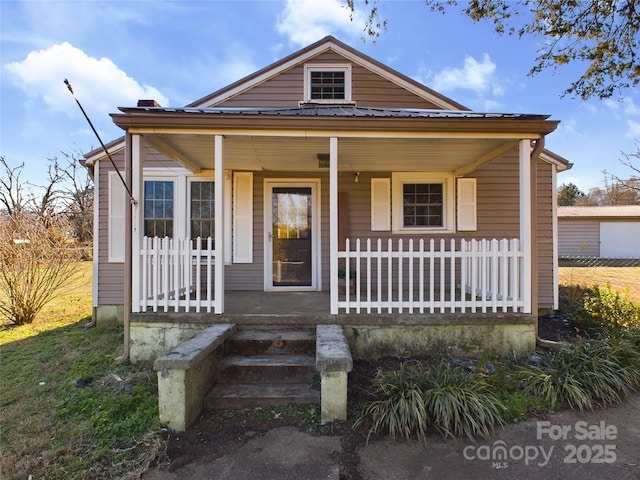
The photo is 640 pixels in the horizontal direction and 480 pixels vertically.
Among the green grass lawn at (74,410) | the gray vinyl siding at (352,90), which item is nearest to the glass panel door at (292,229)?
the gray vinyl siding at (352,90)

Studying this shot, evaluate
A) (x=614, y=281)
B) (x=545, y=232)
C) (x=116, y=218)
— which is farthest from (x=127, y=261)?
(x=614, y=281)

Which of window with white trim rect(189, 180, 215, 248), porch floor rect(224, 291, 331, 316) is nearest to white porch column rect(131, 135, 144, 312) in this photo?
porch floor rect(224, 291, 331, 316)

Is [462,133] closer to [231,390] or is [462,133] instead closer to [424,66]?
[231,390]

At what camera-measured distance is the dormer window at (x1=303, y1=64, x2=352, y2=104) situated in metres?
6.48

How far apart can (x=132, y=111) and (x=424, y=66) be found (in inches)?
277

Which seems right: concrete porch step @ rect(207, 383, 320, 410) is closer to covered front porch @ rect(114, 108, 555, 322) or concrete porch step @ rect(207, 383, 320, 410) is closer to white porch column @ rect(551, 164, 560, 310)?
covered front porch @ rect(114, 108, 555, 322)

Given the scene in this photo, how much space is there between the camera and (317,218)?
20.3 feet

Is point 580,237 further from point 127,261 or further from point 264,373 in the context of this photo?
point 127,261

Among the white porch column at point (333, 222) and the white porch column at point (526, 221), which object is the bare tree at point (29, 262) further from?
the white porch column at point (526, 221)

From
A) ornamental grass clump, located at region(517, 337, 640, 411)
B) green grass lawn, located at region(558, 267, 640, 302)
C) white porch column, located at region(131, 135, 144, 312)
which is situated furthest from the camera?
green grass lawn, located at region(558, 267, 640, 302)

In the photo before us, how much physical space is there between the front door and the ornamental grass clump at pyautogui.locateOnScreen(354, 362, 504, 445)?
346cm

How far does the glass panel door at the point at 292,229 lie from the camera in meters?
6.23

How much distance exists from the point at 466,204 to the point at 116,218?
6148mm

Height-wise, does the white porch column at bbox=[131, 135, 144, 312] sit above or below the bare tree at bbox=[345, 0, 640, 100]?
below
